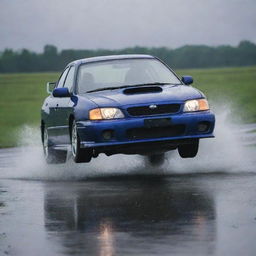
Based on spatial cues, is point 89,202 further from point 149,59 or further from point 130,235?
point 149,59

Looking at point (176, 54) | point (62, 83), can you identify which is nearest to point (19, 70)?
→ point (176, 54)

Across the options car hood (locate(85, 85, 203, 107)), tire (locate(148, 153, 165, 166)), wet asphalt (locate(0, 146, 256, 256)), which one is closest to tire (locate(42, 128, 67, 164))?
tire (locate(148, 153, 165, 166))

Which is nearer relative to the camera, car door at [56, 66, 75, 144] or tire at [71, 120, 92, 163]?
tire at [71, 120, 92, 163]

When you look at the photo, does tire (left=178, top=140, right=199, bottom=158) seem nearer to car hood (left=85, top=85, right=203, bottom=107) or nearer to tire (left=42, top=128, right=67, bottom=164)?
Result: car hood (left=85, top=85, right=203, bottom=107)

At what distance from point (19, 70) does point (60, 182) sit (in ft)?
497

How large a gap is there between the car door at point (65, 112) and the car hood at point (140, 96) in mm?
460

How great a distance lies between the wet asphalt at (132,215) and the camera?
28.1 ft

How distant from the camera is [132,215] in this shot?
10.4 metres

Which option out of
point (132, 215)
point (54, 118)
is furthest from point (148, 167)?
point (132, 215)

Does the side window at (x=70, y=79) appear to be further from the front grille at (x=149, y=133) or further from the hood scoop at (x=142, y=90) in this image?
the front grille at (x=149, y=133)

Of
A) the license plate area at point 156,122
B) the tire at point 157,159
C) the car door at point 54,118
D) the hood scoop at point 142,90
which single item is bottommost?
the tire at point 157,159

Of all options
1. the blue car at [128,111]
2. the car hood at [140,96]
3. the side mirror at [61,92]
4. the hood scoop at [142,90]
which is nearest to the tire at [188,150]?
the blue car at [128,111]

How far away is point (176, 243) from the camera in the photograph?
28.2ft

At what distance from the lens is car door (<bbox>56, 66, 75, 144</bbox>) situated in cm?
1505
